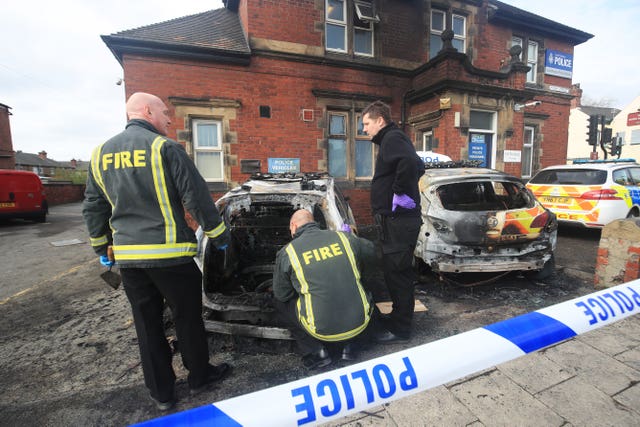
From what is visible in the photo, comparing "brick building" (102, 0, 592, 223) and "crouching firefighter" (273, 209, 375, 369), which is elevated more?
"brick building" (102, 0, 592, 223)

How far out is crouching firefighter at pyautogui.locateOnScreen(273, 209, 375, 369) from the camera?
2055mm

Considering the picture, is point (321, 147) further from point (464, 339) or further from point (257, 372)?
point (464, 339)

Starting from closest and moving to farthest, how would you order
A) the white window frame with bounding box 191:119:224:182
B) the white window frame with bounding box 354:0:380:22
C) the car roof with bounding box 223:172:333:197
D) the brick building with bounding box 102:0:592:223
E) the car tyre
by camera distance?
the car roof with bounding box 223:172:333:197 < the car tyre < the brick building with bounding box 102:0:592:223 < the white window frame with bounding box 191:119:224:182 < the white window frame with bounding box 354:0:380:22

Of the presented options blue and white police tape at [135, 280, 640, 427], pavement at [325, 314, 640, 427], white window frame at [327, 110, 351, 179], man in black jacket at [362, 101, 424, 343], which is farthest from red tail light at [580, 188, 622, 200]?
blue and white police tape at [135, 280, 640, 427]

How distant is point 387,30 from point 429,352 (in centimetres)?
956

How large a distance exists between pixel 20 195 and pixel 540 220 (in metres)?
13.9

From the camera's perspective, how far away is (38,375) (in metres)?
2.41

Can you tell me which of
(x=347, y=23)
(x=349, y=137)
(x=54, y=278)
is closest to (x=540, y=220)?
(x=349, y=137)

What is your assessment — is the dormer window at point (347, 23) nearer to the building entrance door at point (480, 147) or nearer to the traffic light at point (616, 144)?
the building entrance door at point (480, 147)

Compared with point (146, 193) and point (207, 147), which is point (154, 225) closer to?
point (146, 193)

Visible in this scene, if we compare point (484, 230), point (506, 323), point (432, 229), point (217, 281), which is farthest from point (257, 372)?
point (484, 230)

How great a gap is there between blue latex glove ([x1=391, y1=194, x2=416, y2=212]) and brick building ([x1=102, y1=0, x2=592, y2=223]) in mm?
5594

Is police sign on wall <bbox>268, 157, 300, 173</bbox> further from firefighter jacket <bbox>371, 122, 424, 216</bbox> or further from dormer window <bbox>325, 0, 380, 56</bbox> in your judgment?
firefighter jacket <bbox>371, 122, 424, 216</bbox>

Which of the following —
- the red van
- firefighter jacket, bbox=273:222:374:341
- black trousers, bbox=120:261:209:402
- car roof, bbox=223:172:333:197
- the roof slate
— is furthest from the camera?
the red van
